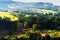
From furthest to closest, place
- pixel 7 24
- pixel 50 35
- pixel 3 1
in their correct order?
pixel 3 1, pixel 7 24, pixel 50 35

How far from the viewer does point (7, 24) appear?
69.7 ft

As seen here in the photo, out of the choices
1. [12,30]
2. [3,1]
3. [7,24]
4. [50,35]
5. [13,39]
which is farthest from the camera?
[3,1]

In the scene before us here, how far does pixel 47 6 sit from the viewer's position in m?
34.4

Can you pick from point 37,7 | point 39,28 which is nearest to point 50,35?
point 39,28

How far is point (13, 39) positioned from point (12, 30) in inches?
143

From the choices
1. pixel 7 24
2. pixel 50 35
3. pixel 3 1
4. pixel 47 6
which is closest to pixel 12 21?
pixel 7 24

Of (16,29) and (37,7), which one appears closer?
(16,29)

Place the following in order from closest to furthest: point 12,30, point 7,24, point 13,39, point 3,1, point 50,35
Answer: point 13,39 < point 50,35 < point 12,30 < point 7,24 < point 3,1

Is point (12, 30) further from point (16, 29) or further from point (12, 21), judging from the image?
point (12, 21)

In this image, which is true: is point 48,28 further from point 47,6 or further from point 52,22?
point 47,6

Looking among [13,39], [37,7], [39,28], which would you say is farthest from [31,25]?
[37,7]

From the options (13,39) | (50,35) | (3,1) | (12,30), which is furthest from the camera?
(3,1)

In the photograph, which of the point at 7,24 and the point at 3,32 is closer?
the point at 3,32

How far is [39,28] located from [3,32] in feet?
13.9
